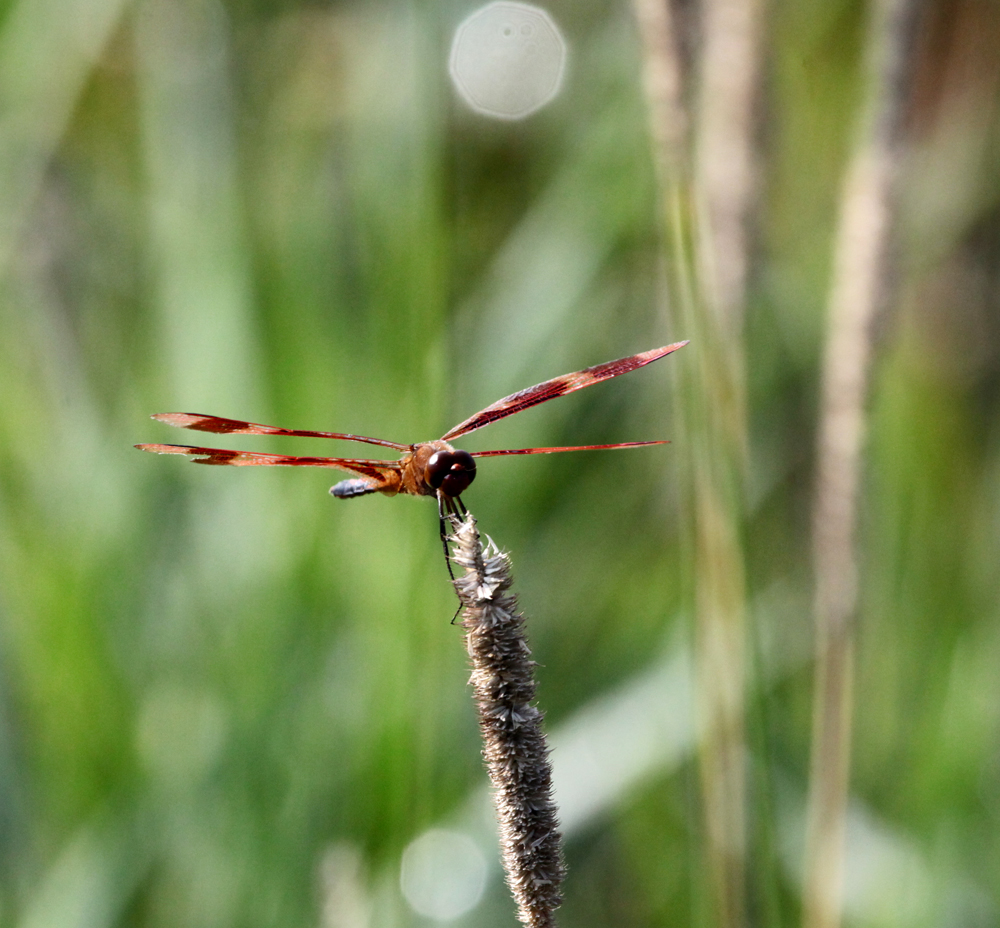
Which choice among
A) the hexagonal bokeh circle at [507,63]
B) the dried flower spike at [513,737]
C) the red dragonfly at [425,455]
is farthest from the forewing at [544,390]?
the hexagonal bokeh circle at [507,63]

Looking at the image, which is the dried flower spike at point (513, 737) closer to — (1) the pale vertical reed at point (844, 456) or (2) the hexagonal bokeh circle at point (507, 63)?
(1) the pale vertical reed at point (844, 456)

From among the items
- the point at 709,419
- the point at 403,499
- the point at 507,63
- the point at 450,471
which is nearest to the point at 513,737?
the point at 450,471

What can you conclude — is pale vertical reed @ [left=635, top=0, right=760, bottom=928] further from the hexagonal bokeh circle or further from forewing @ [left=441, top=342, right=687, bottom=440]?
the hexagonal bokeh circle

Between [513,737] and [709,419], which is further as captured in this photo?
[709,419]

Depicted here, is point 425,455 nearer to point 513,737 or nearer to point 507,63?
point 513,737

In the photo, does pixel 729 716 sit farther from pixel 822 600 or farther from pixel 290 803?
pixel 290 803
